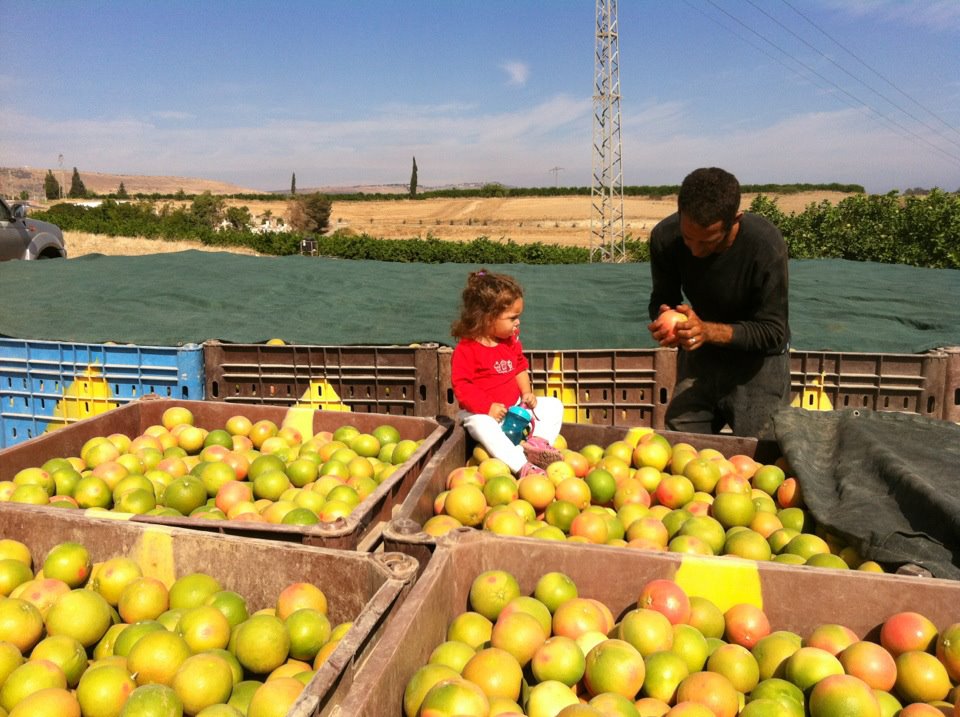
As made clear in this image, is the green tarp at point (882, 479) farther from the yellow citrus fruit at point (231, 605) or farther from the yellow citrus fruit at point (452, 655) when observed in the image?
the yellow citrus fruit at point (231, 605)

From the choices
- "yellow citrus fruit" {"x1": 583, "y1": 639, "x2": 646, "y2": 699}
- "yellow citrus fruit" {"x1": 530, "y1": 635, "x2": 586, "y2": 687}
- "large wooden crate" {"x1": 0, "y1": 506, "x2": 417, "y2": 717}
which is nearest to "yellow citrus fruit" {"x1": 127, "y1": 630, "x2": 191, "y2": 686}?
"large wooden crate" {"x1": 0, "y1": 506, "x2": 417, "y2": 717}

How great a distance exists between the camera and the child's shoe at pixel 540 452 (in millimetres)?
4156

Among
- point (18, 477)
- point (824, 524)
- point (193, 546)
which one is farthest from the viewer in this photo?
point (18, 477)

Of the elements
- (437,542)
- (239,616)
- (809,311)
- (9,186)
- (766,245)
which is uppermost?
(9,186)

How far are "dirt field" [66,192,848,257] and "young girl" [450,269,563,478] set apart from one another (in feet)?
189

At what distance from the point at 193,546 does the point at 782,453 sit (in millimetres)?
3111

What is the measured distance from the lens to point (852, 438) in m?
3.83

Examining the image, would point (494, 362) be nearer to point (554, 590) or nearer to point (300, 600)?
point (554, 590)

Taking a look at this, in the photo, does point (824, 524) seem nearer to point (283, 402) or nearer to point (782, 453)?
point (782, 453)

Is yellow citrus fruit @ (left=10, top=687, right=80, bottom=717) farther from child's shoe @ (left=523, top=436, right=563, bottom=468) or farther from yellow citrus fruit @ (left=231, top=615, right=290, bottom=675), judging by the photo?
child's shoe @ (left=523, top=436, right=563, bottom=468)

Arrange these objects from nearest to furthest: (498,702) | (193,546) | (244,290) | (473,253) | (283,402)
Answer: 1. (498,702)
2. (193,546)
3. (283,402)
4. (244,290)
5. (473,253)

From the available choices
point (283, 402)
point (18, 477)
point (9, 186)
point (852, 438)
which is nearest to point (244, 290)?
point (283, 402)

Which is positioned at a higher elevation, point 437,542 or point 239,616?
point 437,542

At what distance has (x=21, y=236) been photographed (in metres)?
15.6
